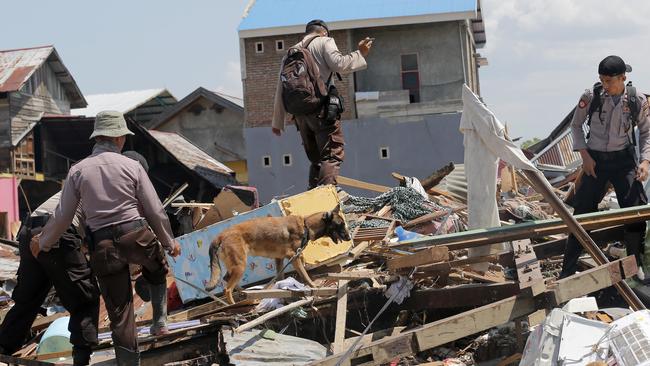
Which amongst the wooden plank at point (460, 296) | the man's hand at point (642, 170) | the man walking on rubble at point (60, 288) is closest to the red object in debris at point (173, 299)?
the man walking on rubble at point (60, 288)

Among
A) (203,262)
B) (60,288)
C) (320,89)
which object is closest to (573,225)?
(60,288)

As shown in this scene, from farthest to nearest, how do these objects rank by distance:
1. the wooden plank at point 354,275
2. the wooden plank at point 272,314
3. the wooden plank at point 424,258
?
the wooden plank at point 354,275 < the wooden plank at point 272,314 < the wooden plank at point 424,258

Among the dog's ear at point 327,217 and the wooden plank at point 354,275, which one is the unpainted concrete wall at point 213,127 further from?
the wooden plank at point 354,275

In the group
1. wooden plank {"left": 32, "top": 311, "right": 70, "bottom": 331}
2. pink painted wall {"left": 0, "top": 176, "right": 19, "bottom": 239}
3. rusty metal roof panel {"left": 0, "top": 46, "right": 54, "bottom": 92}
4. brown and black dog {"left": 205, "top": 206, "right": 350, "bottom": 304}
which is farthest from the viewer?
rusty metal roof panel {"left": 0, "top": 46, "right": 54, "bottom": 92}

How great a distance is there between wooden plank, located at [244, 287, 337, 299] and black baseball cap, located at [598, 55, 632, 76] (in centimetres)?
301

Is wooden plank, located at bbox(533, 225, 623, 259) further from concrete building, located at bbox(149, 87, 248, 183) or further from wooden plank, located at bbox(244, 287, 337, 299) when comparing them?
concrete building, located at bbox(149, 87, 248, 183)

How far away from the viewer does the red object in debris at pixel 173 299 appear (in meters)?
9.19

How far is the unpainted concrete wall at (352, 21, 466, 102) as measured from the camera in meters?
30.9

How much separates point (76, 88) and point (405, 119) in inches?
839

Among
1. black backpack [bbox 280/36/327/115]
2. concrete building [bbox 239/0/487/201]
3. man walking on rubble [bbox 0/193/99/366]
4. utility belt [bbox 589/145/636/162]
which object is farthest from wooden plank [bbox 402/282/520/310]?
concrete building [bbox 239/0/487/201]

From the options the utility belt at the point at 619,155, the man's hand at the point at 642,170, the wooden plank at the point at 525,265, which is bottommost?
the wooden plank at the point at 525,265

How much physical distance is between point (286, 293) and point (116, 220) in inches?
77.0

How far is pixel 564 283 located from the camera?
20.4 ft

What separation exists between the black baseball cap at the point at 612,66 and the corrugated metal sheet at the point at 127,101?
126ft
